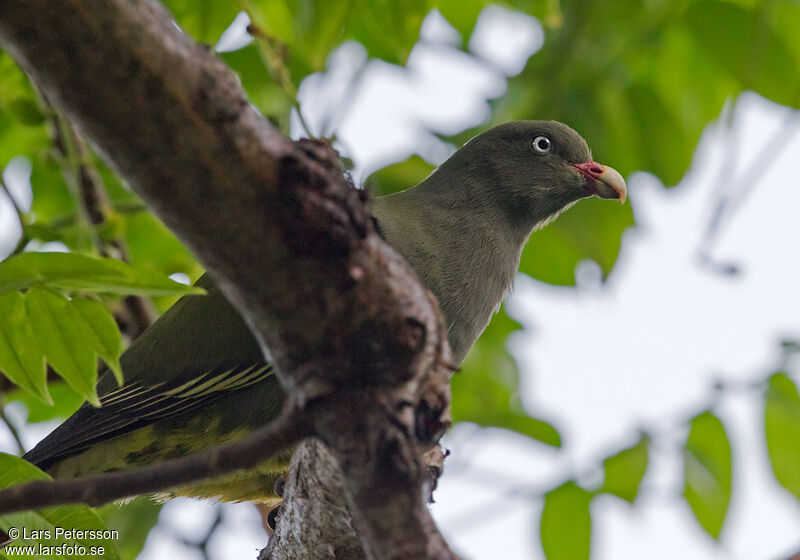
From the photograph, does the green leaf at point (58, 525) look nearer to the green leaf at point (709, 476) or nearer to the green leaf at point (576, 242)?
the green leaf at point (709, 476)

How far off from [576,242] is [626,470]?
3.27 ft

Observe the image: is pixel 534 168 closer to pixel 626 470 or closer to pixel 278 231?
pixel 626 470

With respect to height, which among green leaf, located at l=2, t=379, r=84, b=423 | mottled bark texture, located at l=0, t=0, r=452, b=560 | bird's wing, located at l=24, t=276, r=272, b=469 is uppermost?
mottled bark texture, located at l=0, t=0, r=452, b=560

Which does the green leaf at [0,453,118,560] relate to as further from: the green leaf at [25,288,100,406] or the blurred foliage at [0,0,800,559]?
the blurred foliage at [0,0,800,559]

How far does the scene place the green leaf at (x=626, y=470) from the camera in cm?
334

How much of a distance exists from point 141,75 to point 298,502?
53.4 inches

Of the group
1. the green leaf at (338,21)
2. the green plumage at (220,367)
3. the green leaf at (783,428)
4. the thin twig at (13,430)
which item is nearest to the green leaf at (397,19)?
the green leaf at (338,21)

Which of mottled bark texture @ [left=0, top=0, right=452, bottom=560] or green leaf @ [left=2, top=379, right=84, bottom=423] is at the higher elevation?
mottled bark texture @ [left=0, top=0, right=452, bottom=560]

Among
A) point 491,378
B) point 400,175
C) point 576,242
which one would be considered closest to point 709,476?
point 576,242

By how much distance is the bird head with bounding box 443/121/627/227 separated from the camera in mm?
4004

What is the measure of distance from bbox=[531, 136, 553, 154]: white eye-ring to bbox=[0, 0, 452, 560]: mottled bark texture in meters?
2.61

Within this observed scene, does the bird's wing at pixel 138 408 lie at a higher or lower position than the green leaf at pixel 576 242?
lower

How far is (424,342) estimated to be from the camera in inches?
62.4

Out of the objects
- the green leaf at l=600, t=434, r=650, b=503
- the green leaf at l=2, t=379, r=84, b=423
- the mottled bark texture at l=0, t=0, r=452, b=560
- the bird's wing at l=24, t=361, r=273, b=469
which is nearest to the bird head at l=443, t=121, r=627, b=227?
the green leaf at l=600, t=434, r=650, b=503
